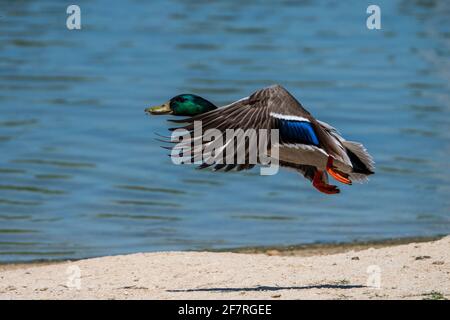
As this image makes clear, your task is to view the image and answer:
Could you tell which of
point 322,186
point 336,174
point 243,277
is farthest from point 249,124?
point 243,277

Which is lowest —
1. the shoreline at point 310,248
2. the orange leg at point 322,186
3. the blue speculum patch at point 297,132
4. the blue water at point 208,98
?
the shoreline at point 310,248

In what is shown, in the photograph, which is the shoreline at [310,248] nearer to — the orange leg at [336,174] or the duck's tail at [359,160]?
the duck's tail at [359,160]

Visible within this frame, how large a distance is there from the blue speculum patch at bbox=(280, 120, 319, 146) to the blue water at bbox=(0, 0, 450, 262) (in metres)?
3.79

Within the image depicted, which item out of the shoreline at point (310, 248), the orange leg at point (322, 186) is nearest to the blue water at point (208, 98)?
the shoreline at point (310, 248)

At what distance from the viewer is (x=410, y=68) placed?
2009 cm

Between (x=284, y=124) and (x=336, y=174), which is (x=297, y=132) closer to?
(x=284, y=124)

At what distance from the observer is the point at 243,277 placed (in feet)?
28.2

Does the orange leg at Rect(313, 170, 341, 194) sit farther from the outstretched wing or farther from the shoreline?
the shoreline

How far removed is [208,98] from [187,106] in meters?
8.47

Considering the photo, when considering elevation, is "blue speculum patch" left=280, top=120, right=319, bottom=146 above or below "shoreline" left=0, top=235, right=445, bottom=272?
above

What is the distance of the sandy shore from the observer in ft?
25.4

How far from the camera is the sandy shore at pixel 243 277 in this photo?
25.4ft

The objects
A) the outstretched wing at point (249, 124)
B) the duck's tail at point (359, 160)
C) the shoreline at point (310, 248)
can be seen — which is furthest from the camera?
the shoreline at point (310, 248)

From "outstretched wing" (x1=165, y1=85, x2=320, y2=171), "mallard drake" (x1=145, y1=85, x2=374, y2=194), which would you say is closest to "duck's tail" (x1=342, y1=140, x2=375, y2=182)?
"mallard drake" (x1=145, y1=85, x2=374, y2=194)
